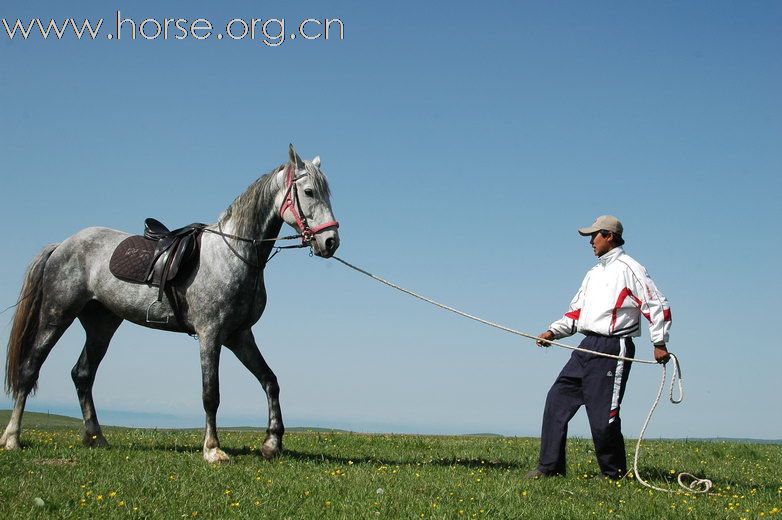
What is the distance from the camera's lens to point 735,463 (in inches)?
515

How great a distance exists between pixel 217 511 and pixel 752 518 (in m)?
5.04

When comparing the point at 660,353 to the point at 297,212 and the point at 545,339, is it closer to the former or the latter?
the point at 545,339

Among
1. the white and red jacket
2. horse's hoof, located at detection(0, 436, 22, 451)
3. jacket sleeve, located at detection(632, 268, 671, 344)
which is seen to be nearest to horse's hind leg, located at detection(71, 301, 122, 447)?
horse's hoof, located at detection(0, 436, 22, 451)

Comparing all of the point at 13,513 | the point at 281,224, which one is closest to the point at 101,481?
the point at 13,513

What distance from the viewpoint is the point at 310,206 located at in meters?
10.0

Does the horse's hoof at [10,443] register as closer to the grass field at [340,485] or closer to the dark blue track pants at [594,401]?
the grass field at [340,485]

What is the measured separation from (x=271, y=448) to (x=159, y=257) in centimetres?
298

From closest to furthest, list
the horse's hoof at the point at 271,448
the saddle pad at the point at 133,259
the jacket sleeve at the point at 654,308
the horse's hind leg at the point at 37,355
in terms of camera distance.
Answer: the jacket sleeve at the point at 654,308 < the horse's hoof at the point at 271,448 < the saddle pad at the point at 133,259 < the horse's hind leg at the point at 37,355

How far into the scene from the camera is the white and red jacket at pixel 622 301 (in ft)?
30.8

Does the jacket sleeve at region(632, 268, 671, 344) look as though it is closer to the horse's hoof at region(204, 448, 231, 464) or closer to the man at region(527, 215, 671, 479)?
the man at region(527, 215, 671, 479)

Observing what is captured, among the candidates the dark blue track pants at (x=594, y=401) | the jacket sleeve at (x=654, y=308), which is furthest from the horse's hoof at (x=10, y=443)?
the jacket sleeve at (x=654, y=308)

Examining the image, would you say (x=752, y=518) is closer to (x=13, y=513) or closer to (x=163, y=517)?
(x=163, y=517)

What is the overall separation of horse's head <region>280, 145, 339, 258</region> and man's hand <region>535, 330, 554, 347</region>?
109 inches

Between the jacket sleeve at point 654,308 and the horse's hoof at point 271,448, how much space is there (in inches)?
197
